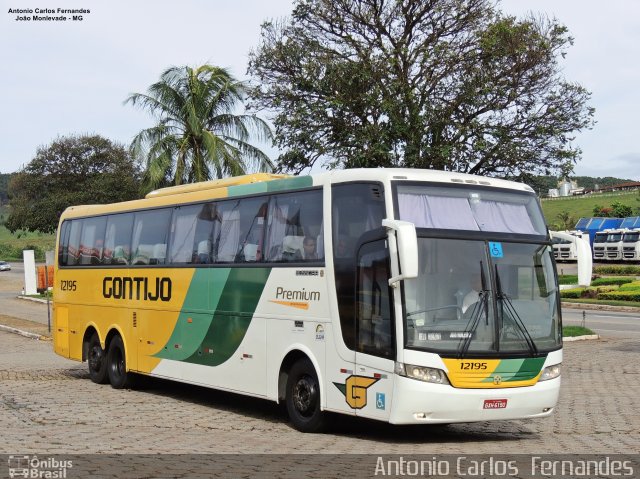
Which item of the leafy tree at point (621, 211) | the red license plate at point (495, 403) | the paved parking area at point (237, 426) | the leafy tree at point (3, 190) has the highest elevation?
the leafy tree at point (3, 190)

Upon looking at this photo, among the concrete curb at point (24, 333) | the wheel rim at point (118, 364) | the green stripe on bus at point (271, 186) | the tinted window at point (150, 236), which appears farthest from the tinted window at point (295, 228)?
the concrete curb at point (24, 333)

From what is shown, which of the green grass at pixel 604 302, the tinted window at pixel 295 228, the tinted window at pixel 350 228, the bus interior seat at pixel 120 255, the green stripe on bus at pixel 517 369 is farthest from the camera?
the green grass at pixel 604 302

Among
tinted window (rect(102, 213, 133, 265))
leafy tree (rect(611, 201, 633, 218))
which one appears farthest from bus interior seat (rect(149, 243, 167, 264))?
leafy tree (rect(611, 201, 633, 218))

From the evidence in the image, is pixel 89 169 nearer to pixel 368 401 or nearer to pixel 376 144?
pixel 376 144

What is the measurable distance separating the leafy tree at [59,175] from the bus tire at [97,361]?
56.9 meters

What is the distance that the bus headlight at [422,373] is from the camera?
34.8ft

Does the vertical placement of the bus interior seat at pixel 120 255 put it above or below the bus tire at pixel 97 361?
above

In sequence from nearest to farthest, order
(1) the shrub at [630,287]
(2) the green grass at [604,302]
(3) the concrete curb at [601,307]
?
(3) the concrete curb at [601,307]
(2) the green grass at [604,302]
(1) the shrub at [630,287]

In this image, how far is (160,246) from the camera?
16.3m

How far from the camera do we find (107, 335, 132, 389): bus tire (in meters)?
17.5

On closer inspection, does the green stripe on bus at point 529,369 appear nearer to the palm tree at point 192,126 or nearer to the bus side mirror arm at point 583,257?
the bus side mirror arm at point 583,257

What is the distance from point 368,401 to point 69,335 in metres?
10.4

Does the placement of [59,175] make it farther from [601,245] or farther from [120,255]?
[120,255]

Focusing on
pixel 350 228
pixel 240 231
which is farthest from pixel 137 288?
pixel 350 228
